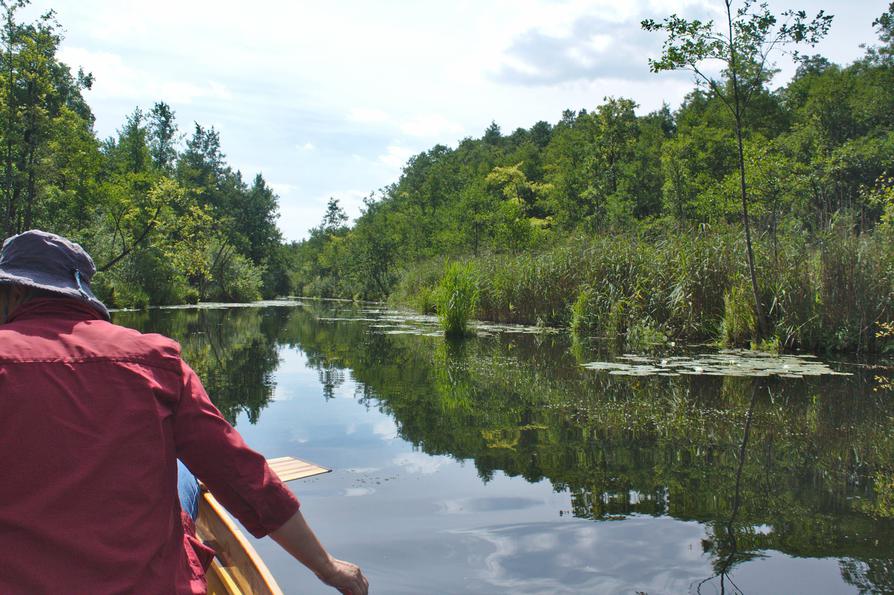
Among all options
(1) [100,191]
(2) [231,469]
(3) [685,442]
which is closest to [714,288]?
(3) [685,442]

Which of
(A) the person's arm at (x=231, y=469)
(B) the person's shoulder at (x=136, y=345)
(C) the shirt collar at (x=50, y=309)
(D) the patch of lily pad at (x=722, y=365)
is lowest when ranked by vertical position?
(D) the patch of lily pad at (x=722, y=365)

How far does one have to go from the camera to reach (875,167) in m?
34.4

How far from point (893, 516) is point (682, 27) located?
34.1 ft

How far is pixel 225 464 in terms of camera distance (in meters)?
1.53

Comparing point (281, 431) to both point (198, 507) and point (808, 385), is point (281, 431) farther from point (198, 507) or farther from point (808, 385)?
point (808, 385)

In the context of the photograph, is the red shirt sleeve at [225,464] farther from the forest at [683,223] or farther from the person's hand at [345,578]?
the forest at [683,223]

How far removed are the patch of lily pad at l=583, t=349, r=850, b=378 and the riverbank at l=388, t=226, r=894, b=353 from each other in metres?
1.05

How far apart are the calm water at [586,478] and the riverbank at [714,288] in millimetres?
2073

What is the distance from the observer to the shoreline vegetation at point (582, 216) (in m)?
11.8

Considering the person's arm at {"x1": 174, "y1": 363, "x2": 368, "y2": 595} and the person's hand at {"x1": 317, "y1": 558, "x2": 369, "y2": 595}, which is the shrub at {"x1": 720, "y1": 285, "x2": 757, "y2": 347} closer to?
the person's hand at {"x1": 317, "y1": 558, "x2": 369, "y2": 595}

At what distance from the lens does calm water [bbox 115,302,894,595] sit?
3.39 metres

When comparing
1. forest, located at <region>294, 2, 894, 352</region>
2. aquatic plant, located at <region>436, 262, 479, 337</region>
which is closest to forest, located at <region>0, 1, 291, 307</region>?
forest, located at <region>294, 2, 894, 352</region>

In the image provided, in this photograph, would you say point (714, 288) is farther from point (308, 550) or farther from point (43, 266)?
point (43, 266)

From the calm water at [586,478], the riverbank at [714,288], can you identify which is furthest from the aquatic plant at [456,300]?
the calm water at [586,478]
